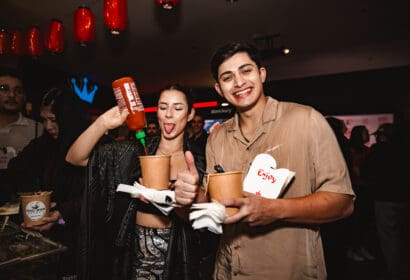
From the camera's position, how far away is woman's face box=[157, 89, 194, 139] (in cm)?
231

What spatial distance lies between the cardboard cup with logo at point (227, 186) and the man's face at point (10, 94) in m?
3.18

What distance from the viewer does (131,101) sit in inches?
67.1

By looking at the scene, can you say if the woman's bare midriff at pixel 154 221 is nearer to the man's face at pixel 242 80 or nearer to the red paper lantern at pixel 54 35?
the man's face at pixel 242 80

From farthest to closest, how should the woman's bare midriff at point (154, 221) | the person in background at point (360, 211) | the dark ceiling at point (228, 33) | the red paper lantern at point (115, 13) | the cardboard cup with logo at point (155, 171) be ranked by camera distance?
the person in background at point (360, 211), the dark ceiling at point (228, 33), the red paper lantern at point (115, 13), the woman's bare midriff at point (154, 221), the cardboard cup with logo at point (155, 171)

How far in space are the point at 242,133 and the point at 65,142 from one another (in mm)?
1710

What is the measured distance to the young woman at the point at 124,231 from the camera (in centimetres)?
203

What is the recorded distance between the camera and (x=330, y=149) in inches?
56.1

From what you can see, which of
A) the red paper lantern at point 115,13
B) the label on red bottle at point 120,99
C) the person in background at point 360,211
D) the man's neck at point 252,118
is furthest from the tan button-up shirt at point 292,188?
the person in background at point 360,211

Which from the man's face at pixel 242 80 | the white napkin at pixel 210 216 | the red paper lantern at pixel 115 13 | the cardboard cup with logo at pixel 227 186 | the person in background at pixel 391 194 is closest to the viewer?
the white napkin at pixel 210 216

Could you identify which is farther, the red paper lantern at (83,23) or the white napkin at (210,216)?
the red paper lantern at (83,23)

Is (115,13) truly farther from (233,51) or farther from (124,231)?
(124,231)

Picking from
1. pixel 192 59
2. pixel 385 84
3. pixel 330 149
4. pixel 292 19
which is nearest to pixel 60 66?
pixel 192 59

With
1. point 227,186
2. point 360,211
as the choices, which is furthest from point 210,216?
point 360,211

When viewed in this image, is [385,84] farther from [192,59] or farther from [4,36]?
[4,36]
